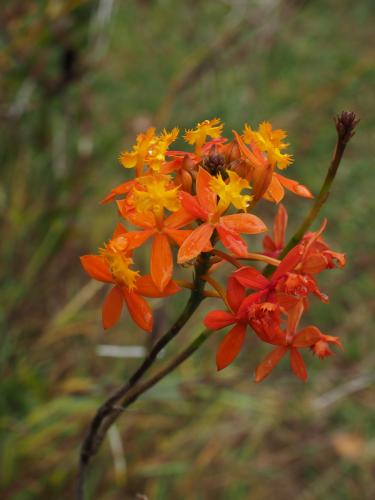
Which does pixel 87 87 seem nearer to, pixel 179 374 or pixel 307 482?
pixel 179 374

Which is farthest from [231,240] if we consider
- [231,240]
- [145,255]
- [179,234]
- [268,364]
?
[145,255]


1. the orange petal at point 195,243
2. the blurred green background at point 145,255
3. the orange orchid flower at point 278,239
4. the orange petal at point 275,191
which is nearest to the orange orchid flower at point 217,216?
the orange petal at point 195,243

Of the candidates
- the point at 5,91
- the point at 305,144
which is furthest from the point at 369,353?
the point at 5,91

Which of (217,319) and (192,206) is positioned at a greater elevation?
(192,206)

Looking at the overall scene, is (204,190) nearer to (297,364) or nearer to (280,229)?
(280,229)

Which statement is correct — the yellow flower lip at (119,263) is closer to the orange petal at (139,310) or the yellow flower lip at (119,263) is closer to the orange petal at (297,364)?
the orange petal at (139,310)

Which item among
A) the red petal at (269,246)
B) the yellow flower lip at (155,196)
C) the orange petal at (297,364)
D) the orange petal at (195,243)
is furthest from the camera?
the red petal at (269,246)
